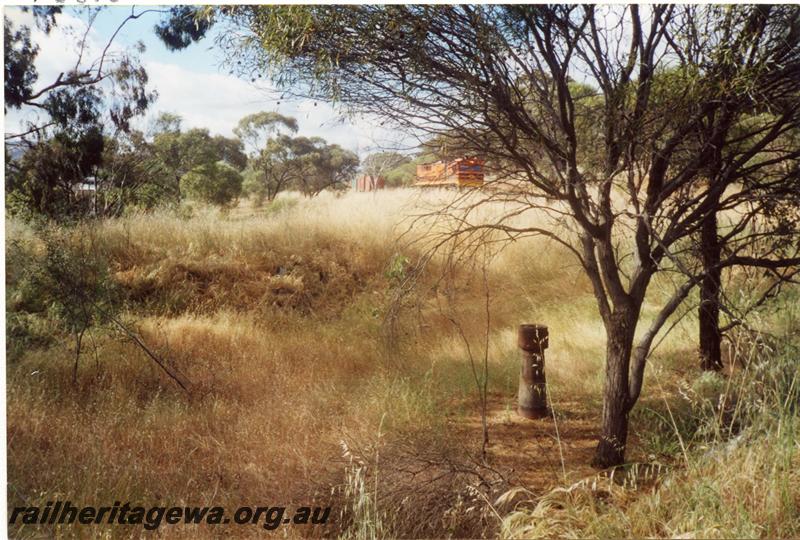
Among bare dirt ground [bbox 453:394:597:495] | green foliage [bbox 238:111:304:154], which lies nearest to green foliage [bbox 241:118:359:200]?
green foliage [bbox 238:111:304:154]

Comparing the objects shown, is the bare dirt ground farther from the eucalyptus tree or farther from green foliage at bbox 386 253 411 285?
green foliage at bbox 386 253 411 285

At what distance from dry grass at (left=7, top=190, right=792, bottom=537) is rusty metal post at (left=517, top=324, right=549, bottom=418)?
7.1 inches

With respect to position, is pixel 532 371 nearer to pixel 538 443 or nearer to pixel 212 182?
pixel 538 443

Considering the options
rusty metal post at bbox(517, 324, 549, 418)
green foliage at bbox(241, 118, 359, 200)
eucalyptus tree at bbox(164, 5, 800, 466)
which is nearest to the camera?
eucalyptus tree at bbox(164, 5, 800, 466)

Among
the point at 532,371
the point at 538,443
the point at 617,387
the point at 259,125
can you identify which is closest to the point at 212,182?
the point at 259,125

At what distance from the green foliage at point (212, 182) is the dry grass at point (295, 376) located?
277 millimetres

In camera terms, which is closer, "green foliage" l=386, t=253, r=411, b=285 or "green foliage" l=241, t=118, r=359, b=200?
"green foliage" l=386, t=253, r=411, b=285

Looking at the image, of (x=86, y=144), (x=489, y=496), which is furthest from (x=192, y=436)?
(x=86, y=144)

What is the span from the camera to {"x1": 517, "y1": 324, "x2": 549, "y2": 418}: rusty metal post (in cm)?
337

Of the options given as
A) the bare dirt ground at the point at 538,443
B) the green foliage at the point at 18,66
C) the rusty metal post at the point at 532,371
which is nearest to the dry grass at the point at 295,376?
the bare dirt ground at the point at 538,443

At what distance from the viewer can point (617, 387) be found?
280cm

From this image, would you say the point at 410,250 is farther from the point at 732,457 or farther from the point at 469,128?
the point at 732,457

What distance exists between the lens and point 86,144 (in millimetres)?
3428

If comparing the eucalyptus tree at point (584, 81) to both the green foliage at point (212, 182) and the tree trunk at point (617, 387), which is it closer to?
the tree trunk at point (617, 387)
